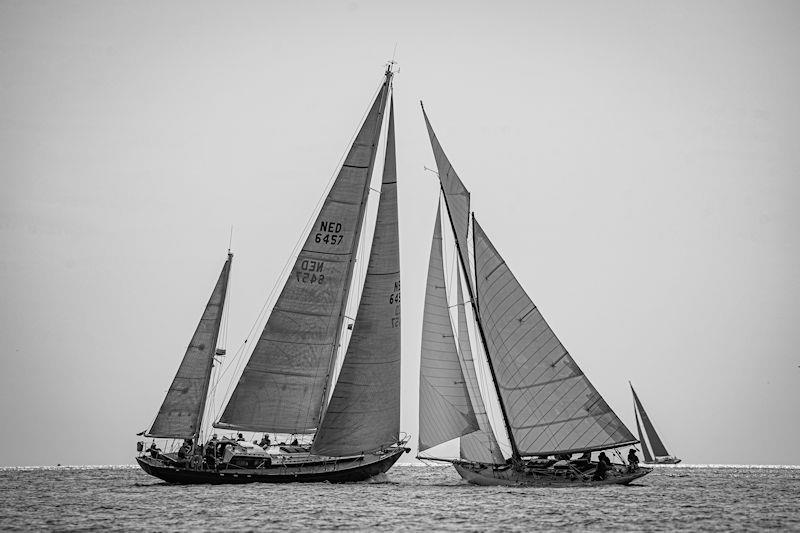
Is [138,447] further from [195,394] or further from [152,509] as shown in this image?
[152,509]

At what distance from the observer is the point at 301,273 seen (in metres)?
51.3

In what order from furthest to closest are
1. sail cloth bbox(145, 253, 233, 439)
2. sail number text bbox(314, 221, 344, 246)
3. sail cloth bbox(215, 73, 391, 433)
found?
sail cloth bbox(145, 253, 233, 439)
sail number text bbox(314, 221, 344, 246)
sail cloth bbox(215, 73, 391, 433)

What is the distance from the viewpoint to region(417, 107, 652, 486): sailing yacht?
48844 millimetres

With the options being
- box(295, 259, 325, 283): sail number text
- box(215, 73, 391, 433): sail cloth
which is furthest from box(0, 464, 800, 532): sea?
box(295, 259, 325, 283): sail number text

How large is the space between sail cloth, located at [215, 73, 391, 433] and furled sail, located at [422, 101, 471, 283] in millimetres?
3310

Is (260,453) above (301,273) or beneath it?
beneath

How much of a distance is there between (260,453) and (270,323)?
6689 mm

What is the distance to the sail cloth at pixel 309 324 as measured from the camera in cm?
5072

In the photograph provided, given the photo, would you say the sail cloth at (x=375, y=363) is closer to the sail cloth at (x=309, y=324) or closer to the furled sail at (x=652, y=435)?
the sail cloth at (x=309, y=324)

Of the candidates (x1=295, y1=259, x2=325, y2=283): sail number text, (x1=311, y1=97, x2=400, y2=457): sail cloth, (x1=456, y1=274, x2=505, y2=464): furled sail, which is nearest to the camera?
(x1=311, y1=97, x2=400, y2=457): sail cloth

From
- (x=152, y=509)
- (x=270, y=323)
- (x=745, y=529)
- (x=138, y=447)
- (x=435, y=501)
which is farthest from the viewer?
(x=138, y=447)

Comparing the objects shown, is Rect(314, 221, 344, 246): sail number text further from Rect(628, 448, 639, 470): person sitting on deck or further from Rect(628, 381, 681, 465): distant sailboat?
Rect(628, 381, 681, 465): distant sailboat

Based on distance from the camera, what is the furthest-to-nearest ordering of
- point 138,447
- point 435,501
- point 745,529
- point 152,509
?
point 138,447 → point 435,501 → point 152,509 → point 745,529

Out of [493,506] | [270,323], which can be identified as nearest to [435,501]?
[493,506]
